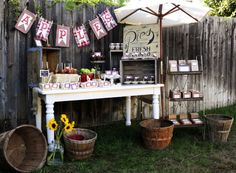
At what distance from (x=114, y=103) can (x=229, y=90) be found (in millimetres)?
2844

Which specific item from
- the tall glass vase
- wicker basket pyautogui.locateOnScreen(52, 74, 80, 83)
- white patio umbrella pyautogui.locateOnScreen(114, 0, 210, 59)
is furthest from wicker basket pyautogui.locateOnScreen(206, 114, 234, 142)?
the tall glass vase

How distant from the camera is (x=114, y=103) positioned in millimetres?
5770

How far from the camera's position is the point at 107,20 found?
5.42 metres

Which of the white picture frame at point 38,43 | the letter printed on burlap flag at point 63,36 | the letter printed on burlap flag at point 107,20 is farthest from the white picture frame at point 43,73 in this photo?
the letter printed on burlap flag at point 107,20

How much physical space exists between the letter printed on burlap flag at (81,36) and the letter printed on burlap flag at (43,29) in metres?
0.45

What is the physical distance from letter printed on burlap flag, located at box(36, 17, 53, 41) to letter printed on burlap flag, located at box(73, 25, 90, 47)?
0.45m

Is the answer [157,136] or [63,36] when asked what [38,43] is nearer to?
[63,36]

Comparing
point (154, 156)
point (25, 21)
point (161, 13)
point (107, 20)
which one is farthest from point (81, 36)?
point (154, 156)

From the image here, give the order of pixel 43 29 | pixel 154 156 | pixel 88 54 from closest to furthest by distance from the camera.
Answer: pixel 154 156 → pixel 43 29 → pixel 88 54

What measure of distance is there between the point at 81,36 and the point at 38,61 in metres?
1.10

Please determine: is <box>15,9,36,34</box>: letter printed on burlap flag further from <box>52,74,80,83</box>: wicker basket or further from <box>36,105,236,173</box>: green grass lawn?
<box>36,105,236,173</box>: green grass lawn

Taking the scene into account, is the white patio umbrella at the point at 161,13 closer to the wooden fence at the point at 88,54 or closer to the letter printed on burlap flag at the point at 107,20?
the letter printed on burlap flag at the point at 107,20

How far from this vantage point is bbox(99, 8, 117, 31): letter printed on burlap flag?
5.38m

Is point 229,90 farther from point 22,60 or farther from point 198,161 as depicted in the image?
point 22,60
